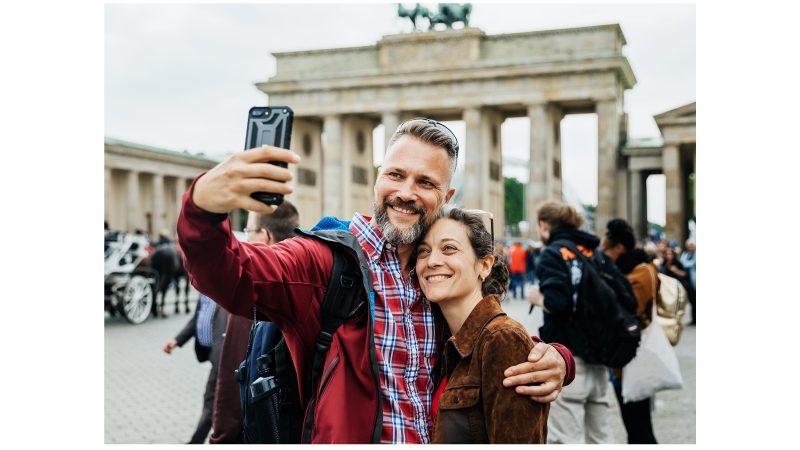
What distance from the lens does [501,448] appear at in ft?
7.75

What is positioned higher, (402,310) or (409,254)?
(409,254)

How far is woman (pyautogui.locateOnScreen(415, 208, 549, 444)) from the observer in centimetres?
237

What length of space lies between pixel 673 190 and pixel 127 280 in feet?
92.4

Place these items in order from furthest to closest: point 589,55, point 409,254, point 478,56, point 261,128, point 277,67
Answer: point 277,67 < point 478,56 < point 589,55 < point 409,254 < point 261,128

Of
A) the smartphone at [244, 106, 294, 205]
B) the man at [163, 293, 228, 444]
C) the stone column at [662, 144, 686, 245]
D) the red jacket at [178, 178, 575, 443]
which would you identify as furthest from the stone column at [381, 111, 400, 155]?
the smartphone at [244, 106, 294, 205]

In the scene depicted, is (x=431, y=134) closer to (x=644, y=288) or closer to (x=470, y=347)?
(x=470, y=347)

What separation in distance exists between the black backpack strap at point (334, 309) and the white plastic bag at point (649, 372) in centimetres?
395

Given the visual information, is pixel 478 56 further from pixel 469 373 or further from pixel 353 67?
pixel 469 373

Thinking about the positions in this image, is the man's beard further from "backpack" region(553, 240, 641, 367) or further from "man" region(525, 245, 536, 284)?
"man" region(525, 245, 536, 284)

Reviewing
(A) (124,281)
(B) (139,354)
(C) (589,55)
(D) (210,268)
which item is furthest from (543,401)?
(C) (589,55)

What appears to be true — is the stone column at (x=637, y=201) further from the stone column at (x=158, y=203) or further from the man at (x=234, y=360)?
the man at (x=234, y=360)

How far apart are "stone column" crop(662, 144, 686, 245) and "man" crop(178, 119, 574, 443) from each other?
36862 millimetres

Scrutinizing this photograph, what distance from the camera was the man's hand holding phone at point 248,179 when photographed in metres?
1.76

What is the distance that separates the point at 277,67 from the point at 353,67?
14.5ft
